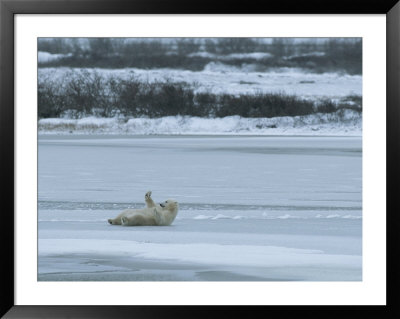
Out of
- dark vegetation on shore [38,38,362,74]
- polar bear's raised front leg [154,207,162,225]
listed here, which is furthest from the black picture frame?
polar bear's raised front leg [154,207,162,225]

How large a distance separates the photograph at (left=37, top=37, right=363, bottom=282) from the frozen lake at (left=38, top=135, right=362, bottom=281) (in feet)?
0.04

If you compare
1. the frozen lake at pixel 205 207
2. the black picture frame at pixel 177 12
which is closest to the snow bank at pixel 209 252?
the frozen lake at pixel 205 207

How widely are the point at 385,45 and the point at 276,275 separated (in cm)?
123

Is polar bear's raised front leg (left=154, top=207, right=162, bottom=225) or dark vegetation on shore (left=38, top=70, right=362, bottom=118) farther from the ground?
dark vegetation on shore (left=38, top=70, right=362, bottom=118)

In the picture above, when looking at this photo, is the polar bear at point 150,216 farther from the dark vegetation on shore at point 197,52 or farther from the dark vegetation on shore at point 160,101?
the dark vegetation on shore at point 160,101

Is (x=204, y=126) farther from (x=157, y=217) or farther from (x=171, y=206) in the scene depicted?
(x=157, y=217)

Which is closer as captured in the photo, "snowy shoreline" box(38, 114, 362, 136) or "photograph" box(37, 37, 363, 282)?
"photograph" box(37, 37, 363, 282)

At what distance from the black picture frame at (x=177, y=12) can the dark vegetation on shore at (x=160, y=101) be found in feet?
5.58

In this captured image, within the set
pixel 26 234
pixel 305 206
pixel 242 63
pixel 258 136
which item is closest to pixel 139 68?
pixel 242 63

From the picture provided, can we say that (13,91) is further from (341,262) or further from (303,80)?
(303,80)

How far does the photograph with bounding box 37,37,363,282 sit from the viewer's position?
3.45m

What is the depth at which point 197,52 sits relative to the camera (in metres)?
4.33

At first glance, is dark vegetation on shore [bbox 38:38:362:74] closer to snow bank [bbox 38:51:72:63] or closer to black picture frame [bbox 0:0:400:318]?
snow bank [bbox 38:51:72:63]

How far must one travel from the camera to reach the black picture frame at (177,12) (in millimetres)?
3084
